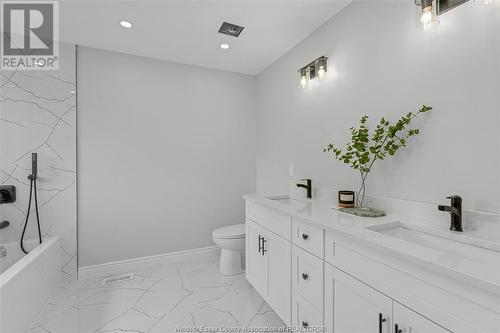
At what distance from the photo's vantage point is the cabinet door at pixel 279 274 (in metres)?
1.65

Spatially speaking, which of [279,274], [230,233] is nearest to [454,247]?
[279,274]

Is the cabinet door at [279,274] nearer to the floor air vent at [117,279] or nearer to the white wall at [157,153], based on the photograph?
the white wall at [157,153]

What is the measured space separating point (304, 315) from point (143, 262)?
6.46 ft

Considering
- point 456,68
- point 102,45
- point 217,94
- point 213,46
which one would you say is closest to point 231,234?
point 217,94

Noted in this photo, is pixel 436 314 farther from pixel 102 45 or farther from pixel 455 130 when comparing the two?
pixel 102 45

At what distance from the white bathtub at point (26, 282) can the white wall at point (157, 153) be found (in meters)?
0.29

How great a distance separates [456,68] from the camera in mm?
1231

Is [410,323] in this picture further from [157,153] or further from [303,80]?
[157,153]

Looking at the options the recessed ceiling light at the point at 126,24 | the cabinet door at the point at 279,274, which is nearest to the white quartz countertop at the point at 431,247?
the cabinet door at the point at 279,274

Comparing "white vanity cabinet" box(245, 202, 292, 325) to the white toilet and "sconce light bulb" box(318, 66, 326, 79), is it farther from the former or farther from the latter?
"sconce light bulb" box(318, 66, 326, 79)

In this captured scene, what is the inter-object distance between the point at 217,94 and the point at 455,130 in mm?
2445

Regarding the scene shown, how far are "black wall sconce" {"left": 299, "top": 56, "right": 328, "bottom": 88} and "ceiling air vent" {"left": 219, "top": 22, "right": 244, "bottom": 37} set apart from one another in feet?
2.16

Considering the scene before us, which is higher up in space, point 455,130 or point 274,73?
point 274,73

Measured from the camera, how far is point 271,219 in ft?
6.12
